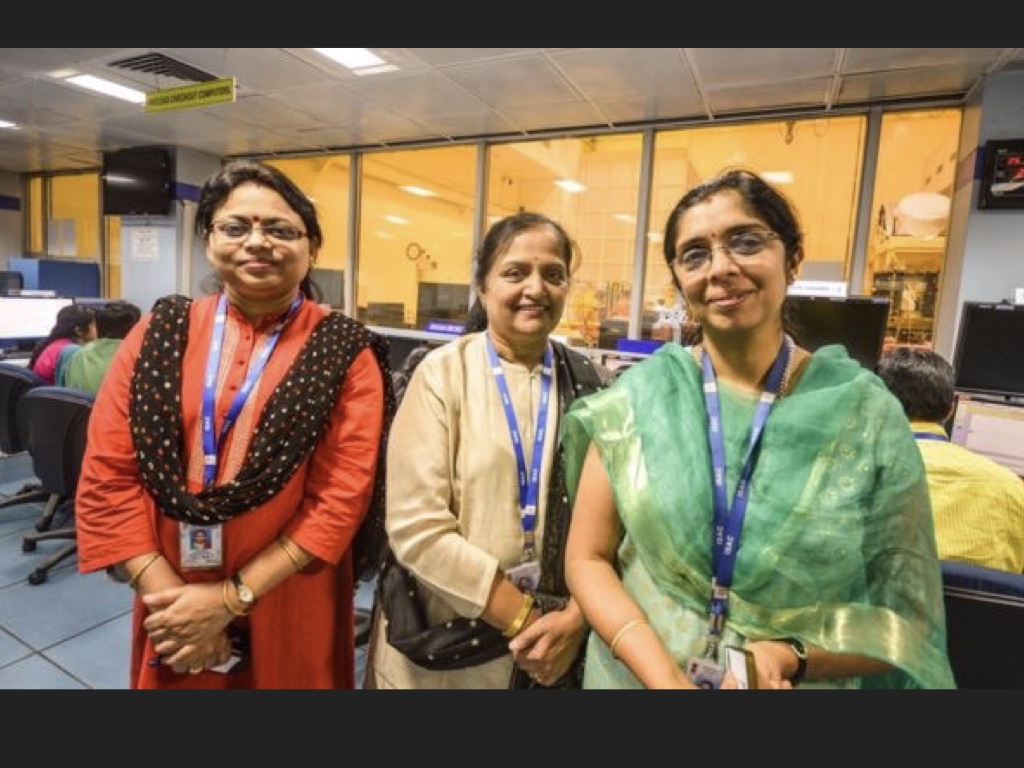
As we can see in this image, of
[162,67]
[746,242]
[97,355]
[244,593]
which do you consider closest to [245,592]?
[244,593]

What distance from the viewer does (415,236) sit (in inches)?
258

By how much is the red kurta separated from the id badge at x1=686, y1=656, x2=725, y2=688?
0.70 m

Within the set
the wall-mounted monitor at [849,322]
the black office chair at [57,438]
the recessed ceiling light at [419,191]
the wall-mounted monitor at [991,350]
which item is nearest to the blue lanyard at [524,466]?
the wall-mounted monitor at [849,322]

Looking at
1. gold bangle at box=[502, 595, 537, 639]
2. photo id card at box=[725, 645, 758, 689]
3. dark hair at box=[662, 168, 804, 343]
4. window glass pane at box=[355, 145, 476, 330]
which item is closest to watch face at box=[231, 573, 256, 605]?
gold bangle at box=[502, 595, 537, 639]

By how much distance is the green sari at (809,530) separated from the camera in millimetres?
819

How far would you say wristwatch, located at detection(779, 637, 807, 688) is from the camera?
2.70 ft

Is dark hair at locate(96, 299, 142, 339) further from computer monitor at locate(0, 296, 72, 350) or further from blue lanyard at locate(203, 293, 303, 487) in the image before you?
blue lanyard at locate(203, 293, 303, 487)

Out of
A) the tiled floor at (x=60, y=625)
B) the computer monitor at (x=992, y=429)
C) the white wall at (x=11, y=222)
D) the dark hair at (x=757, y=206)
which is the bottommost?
the tiled floor at (x=60, y=625)

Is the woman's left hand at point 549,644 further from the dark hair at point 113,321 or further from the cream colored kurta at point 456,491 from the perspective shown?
the dark hair at point 113,321

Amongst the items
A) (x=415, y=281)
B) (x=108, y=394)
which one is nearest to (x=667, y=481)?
(x=108, y=394)

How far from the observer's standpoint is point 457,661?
1.08m

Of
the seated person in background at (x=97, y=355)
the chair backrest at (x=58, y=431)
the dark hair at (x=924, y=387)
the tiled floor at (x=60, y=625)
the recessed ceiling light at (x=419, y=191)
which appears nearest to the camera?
the dark hair at (x=924, y=387)

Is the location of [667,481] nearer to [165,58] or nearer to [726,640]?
[726,640]

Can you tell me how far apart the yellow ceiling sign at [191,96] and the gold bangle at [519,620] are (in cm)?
368
